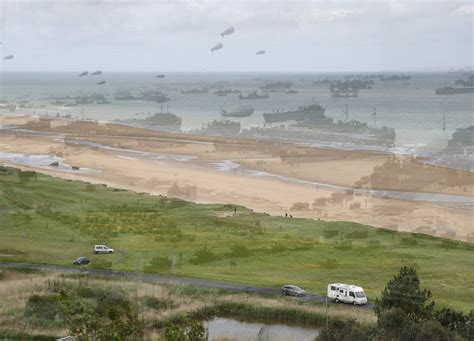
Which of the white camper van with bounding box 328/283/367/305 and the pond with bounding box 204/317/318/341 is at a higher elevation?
the white camper van with bounding box 328/283/367/305

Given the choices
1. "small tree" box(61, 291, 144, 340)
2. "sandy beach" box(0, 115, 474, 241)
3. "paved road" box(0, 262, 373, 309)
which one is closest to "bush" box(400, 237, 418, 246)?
"sandy beach" box(0, 115, 474, 241)

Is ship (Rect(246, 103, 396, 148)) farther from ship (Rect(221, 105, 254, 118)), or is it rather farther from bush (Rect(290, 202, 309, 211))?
bush (Rect(290, 202, 309, 211))

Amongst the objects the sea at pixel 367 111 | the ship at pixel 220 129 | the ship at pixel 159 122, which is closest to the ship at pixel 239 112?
the sea at pixel 367 111

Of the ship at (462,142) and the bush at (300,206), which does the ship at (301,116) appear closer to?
the ship at (462,142)

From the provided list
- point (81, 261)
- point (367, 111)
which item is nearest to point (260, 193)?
point (81, 261)

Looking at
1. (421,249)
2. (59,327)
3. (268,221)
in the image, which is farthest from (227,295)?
(268,221)

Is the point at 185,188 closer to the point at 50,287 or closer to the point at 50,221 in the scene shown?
the point at 50,221

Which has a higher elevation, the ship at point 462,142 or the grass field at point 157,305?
the ship at point 462,142
